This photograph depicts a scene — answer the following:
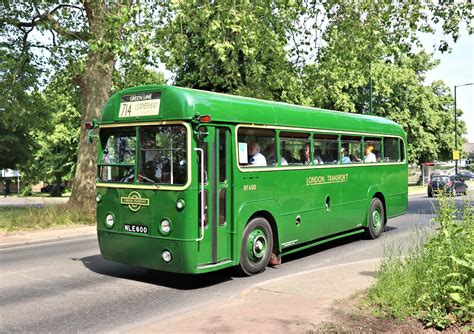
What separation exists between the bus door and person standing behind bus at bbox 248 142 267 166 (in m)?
0.58

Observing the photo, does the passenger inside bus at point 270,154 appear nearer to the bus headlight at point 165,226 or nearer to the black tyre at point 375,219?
Answer: the bus headlight at point 165,226

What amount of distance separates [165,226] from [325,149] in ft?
14.7

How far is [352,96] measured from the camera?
45438 millimetres

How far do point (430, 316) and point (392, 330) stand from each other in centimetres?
49

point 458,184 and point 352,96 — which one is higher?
point 352,96

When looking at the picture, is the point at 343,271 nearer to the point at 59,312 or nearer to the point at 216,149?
the point at 216,149

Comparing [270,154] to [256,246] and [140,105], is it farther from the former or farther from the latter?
[140,105]

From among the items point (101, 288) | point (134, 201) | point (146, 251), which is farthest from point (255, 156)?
point (101, 288)

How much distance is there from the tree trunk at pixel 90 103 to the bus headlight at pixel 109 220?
1003 cm

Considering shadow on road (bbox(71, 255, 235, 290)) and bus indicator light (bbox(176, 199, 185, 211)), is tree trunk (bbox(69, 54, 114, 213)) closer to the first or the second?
shadow on road (bbox(71, 255, 235, 290))

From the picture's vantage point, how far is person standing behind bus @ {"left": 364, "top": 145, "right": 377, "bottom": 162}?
1219 cm

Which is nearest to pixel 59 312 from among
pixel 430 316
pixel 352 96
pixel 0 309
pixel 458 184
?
pixel 0 309

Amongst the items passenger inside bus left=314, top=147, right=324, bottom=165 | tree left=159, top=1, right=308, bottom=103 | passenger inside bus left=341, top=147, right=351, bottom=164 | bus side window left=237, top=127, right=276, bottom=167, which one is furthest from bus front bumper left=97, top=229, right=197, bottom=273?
tree left=159, top=1, right=308, bottom=103

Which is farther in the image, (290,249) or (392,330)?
(290,249)
